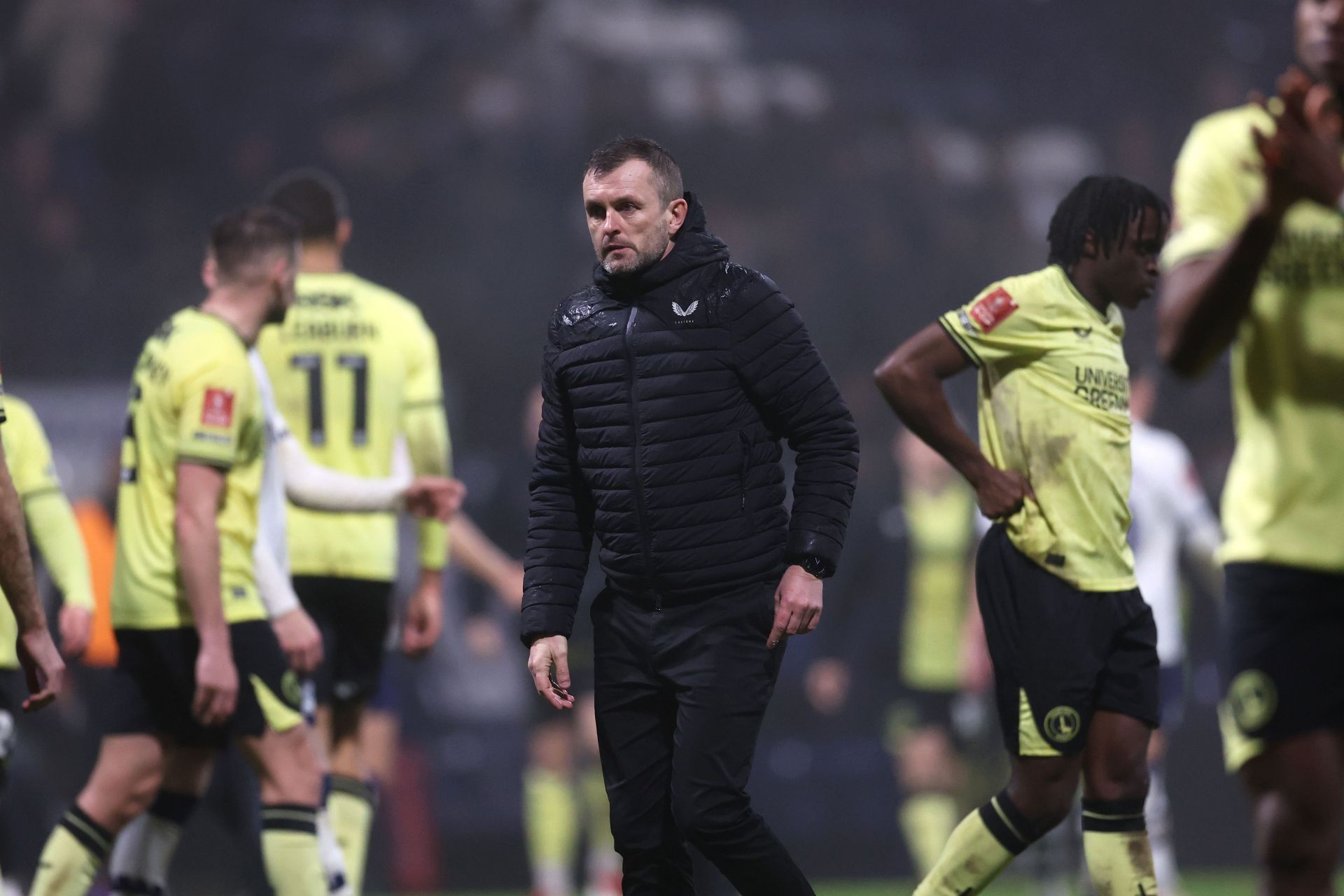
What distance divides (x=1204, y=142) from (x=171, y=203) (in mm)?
7194

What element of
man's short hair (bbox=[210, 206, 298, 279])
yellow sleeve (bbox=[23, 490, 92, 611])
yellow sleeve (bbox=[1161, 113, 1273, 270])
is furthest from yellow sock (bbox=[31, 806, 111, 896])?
yellow sleeve (bbox=[1161, 113, 1273, 270])

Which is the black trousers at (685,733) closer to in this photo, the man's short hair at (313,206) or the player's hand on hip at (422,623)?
the player's hand on hip at (422,623)

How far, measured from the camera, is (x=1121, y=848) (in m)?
4.22

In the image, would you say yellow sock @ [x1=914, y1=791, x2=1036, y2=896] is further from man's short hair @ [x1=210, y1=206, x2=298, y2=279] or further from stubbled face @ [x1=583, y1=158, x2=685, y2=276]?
man's short hair @ [x1=210, y1=206, x2=298, y2=279]

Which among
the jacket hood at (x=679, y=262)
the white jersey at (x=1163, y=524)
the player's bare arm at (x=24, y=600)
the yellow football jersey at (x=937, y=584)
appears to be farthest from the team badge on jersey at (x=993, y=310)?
the yellow football jersey at (x=937, y=584)

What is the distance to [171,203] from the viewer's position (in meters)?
9.19

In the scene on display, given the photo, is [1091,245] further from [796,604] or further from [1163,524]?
[1163,524]

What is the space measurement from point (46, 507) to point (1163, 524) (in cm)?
469

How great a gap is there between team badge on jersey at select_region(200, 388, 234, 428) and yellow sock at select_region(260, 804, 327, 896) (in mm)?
1077

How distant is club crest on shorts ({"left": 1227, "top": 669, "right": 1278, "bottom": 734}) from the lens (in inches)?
116

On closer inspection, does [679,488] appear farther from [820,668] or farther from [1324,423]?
[820,668]

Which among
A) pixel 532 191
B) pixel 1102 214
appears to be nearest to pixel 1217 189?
pixel 1102 214

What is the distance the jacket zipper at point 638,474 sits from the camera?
3824 mm

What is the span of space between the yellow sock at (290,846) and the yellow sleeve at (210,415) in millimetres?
975
